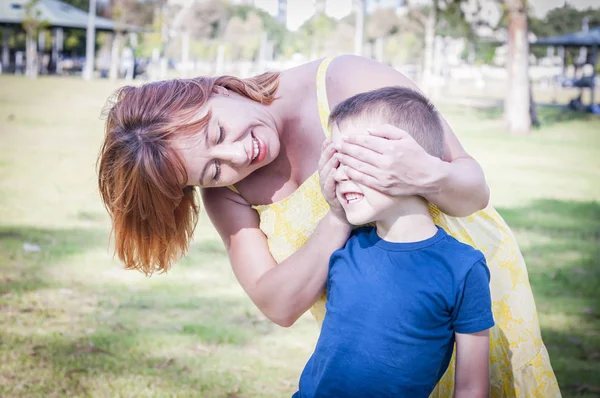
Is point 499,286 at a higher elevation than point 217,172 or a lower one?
lower

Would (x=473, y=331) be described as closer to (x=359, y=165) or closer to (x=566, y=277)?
(x=359, y=165)

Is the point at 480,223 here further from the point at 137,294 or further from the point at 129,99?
the point at 137,294

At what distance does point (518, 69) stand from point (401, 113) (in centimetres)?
1567

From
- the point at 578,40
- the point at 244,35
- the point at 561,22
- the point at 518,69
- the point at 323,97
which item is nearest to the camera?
the point at 323,97

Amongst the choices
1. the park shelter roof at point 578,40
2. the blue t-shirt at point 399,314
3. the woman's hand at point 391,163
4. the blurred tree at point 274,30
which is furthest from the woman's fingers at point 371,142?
the blurred tree at point 274,30

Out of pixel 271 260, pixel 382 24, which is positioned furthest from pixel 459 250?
pixel 382 24

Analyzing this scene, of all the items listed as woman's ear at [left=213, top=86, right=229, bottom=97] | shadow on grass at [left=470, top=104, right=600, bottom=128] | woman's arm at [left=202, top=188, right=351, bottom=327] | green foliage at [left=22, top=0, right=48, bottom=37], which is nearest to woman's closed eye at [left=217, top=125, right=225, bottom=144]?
woman's ear at [left=213, top=86, right=229, bottom=97]

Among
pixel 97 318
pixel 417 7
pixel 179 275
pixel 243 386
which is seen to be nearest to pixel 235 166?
pixel 243 386

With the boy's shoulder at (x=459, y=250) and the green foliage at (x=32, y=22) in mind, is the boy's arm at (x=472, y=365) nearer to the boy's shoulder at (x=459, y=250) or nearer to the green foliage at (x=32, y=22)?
the boy's shoulder at (x=459, y=250)

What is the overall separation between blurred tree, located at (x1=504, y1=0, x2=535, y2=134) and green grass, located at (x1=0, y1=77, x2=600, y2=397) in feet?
25.6

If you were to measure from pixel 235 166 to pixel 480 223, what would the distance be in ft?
2.46

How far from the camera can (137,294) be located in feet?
15.1

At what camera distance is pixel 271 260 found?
213cm

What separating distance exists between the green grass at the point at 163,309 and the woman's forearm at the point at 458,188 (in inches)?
66.4
